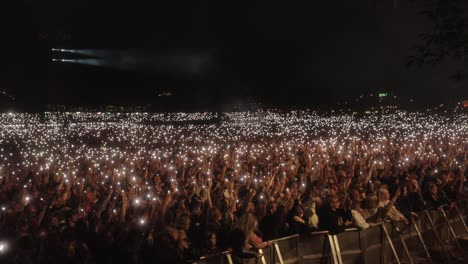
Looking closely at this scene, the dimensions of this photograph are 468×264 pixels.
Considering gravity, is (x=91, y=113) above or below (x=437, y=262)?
above

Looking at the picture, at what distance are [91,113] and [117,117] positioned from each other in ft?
14.6

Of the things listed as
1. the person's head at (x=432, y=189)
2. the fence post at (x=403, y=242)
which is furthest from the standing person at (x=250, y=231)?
the person's head at (x=432, y=189)

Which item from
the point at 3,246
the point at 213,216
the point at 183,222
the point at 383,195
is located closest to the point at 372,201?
the point at 383,195

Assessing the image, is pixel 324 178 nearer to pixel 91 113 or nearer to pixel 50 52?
pixel 50 52

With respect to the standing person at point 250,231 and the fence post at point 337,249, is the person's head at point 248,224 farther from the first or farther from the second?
the fence post at point 337,249

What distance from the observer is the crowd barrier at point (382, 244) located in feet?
24.6

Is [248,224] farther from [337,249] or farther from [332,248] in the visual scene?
[337,249]

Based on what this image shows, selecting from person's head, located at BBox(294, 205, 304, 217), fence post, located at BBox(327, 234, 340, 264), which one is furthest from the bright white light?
fence post, located at BBox(327, 234, 340, 264)

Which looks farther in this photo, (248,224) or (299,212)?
(299,212)

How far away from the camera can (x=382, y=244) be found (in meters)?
8.78

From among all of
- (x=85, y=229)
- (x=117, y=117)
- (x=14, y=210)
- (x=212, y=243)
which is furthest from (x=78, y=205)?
(x=117, y=117)

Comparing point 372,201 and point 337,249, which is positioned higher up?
point 372,201

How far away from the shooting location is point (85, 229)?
25.5 feet

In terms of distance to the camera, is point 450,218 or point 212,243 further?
point 450,218
